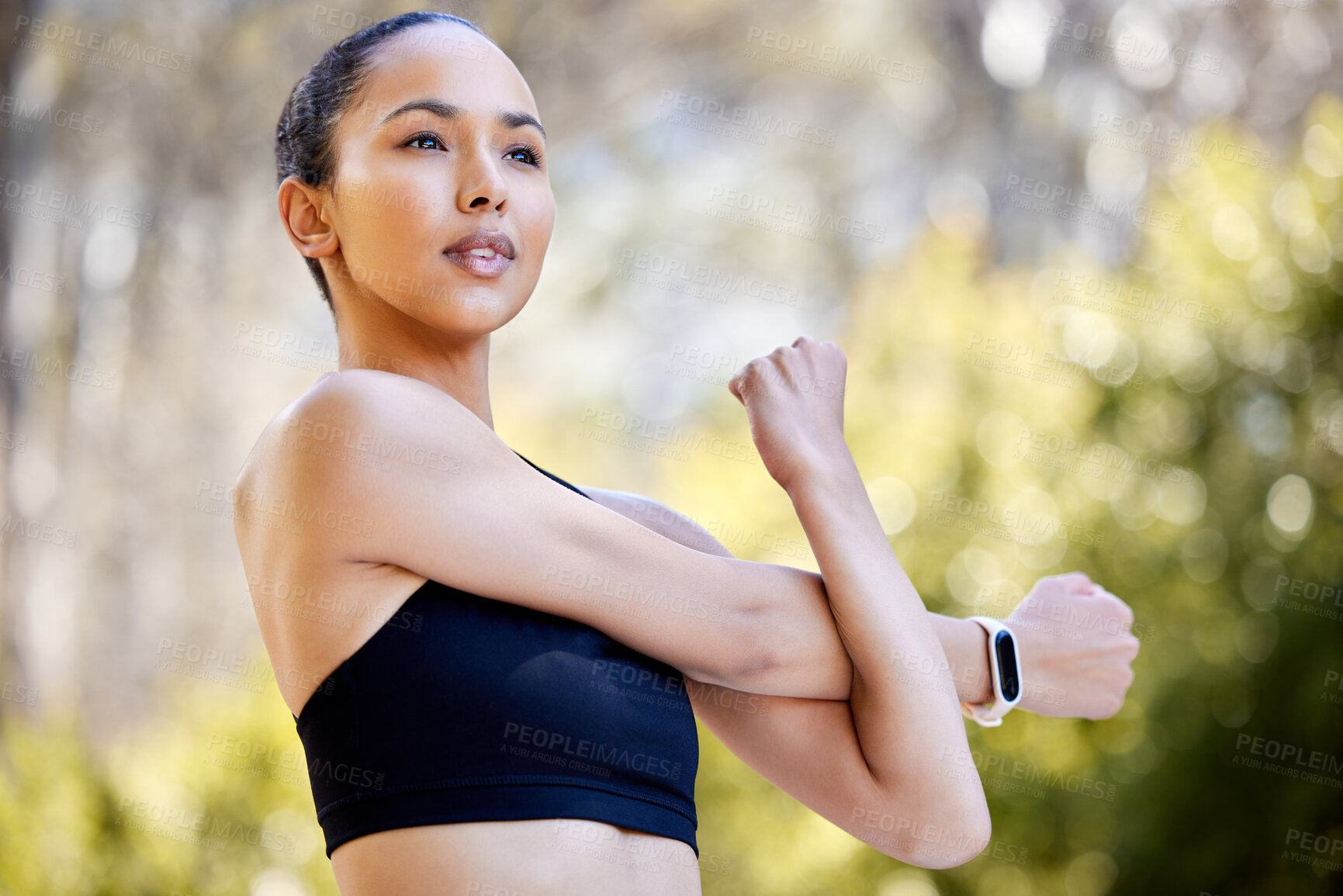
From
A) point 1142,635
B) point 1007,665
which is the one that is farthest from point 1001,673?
point 1142,635

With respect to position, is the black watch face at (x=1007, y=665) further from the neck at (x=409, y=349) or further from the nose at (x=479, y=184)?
the nose at (x=479, y=184)

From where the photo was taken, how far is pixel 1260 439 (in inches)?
143

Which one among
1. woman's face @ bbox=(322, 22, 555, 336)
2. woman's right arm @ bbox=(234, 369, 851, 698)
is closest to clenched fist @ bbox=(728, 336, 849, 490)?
woman's right arm @ bbox=(234, 369, 851, 698)

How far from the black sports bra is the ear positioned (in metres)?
0.40

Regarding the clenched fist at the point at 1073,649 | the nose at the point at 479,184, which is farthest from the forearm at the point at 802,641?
the nose at the point at 479,184

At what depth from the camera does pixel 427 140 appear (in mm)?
1218

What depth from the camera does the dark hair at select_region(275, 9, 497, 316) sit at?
1.26 metres

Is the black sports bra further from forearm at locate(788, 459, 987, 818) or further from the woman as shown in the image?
forearm at locate(788, 459, 987, 818)

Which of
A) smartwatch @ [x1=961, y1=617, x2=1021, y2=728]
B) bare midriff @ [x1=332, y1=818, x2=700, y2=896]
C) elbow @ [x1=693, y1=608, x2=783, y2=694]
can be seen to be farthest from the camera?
smartwatch @ [x1=961, y1=617, x2=1021, y2=728]

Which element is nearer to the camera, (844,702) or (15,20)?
(844,702)

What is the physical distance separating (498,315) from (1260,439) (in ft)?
10.1

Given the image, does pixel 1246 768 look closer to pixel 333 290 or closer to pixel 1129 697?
pixel 1129 697

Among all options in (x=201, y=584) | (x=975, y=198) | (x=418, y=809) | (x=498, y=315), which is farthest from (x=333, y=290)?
(x=975, y=198)

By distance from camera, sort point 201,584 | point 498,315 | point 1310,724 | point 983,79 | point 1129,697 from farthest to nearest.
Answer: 1. point 983,79
2. point 201,584
3. point 1129,697
4. point 1310,724
5. point 498,315
